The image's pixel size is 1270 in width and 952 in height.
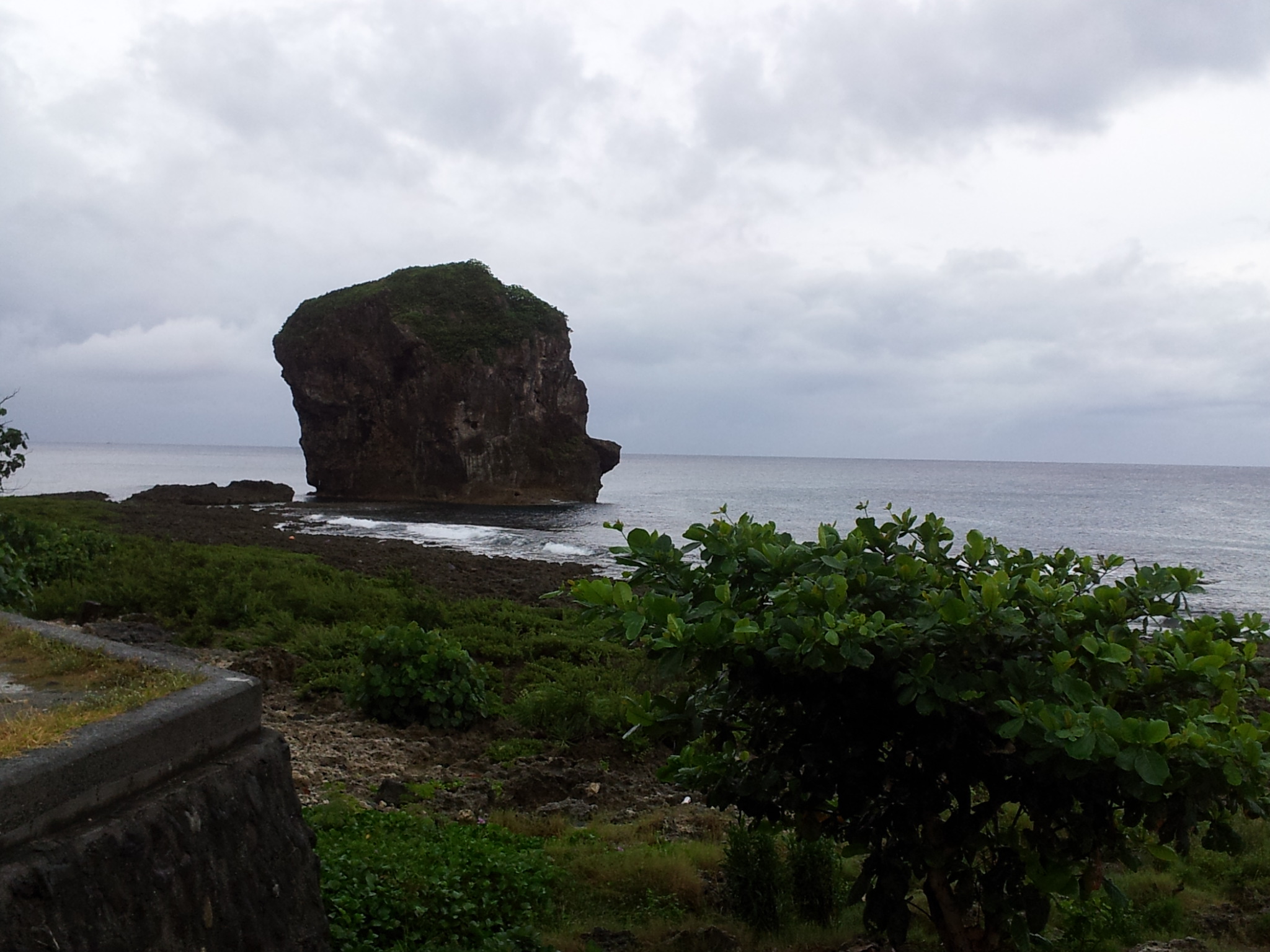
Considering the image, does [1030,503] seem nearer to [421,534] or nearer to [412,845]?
[421,534]

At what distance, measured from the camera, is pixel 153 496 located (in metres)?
57.1

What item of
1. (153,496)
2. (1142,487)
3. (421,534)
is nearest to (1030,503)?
(1142,487)

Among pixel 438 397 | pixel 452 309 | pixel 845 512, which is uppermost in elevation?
pixel 452 309

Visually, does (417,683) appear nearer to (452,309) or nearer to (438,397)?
(438,397)

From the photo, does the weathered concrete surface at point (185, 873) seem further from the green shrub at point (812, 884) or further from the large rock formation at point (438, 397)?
the large rock formation at point (438, 397)

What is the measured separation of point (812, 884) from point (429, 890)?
2106 millimetres

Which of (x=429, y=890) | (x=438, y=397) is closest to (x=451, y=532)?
(x=438, y=397)

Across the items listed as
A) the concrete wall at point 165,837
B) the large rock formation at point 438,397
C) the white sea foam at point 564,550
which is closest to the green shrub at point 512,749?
the concrete wall at point 165,837

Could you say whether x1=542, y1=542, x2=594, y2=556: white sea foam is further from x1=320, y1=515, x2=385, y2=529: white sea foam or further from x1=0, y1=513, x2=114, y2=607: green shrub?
x1=0, y1=513, x2=114, y2=607: green shrub

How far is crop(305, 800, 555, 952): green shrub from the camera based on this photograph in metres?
4.36

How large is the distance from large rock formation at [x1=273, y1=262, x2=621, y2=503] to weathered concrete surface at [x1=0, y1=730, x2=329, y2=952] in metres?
63.1

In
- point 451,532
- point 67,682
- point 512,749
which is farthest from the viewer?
point 451,532

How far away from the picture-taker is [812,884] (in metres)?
5.21

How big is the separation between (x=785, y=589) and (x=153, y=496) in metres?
61.6
